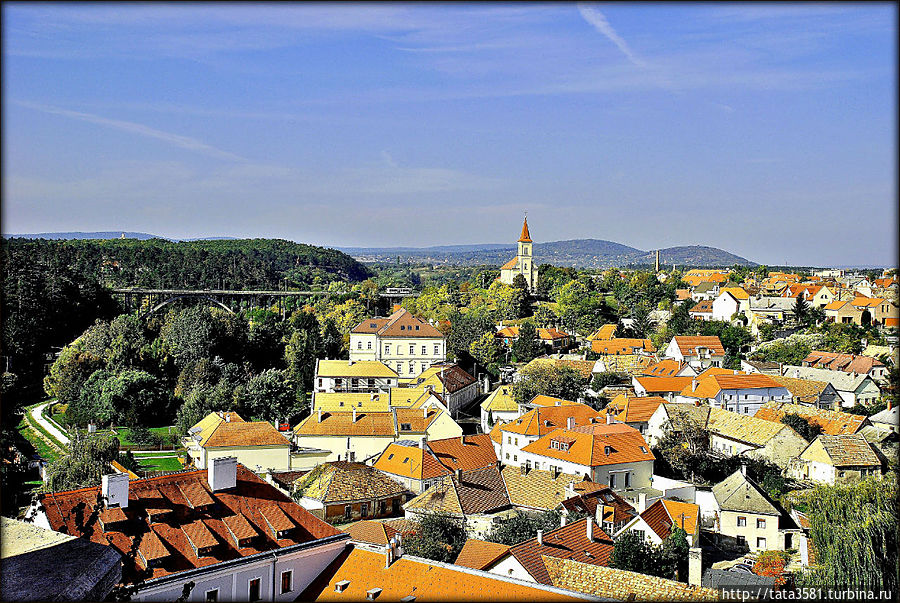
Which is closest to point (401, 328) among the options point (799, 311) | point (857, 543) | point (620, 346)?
point (620, 346)

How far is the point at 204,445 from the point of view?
951 inches

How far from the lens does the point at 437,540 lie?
1705cm

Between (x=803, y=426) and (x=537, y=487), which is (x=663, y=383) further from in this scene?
(x=537, y=487)

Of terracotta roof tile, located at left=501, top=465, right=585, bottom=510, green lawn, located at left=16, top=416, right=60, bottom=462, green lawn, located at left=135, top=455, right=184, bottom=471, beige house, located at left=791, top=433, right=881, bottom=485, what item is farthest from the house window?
beige house, located at left=791, top=433, right=881, bottom=485

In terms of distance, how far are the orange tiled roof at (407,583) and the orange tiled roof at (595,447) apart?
12.3 metres

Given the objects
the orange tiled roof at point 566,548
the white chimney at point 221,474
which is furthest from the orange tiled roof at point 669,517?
the white chimney at point 221,474

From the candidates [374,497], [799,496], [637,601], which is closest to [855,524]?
[637,601]

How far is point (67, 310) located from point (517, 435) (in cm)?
3379

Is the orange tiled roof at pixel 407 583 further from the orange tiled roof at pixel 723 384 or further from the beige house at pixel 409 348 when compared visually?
the beige house at pixel 409 348

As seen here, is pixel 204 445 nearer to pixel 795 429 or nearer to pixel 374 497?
pixel 374 497

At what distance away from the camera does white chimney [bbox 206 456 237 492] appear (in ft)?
45.4

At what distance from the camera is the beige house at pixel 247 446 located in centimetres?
2444

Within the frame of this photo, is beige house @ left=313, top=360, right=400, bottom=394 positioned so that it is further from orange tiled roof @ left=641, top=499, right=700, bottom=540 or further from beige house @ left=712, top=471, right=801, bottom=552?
orange tiled roof @ left=641, top=499, right=700, bottom=540

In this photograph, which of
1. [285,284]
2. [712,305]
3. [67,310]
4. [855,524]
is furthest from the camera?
[285,284]
